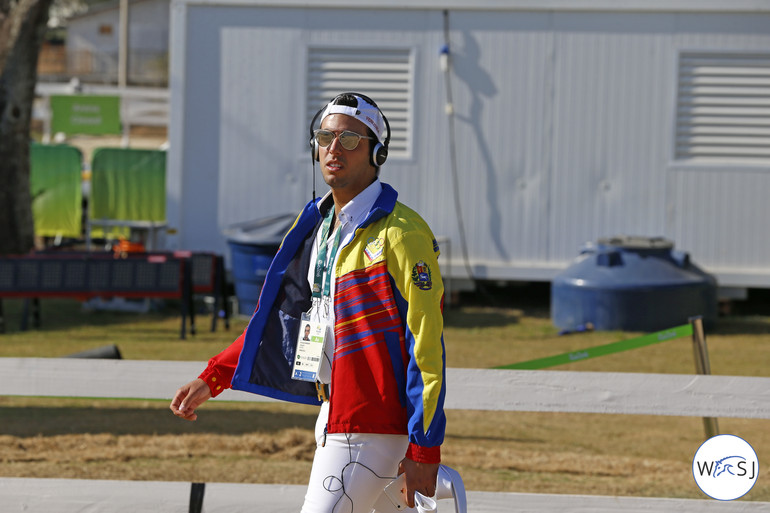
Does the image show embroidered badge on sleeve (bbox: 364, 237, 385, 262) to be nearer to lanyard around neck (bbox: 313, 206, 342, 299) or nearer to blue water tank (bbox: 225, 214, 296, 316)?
lanyard around neck (bbox: 313, 206, 342, 299)

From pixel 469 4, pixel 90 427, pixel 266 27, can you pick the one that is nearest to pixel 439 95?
pixel 469 4

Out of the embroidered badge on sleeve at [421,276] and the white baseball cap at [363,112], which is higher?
the white baseball cap at [363,112]

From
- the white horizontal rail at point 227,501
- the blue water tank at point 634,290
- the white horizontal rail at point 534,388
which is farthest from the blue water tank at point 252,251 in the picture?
the white horizontal rail at point 227,501

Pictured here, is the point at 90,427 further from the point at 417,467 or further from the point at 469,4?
the point at 469,4

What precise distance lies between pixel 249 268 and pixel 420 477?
31.7 feet

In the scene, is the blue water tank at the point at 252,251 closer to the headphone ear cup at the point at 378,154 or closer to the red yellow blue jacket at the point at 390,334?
the headphone ear cup at the point at 378,154

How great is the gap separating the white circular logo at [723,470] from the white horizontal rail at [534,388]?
1.04ft

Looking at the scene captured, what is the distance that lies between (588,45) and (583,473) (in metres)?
8.29

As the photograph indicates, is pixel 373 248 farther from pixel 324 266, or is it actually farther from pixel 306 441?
pixel 306 441

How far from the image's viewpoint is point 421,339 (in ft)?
9.80

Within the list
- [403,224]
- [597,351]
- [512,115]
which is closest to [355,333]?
[403,224]

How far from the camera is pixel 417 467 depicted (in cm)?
299

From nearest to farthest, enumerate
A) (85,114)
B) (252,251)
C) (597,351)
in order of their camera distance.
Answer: (597,351) → (252,251) → (85,114)

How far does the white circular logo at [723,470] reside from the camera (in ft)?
15.7
